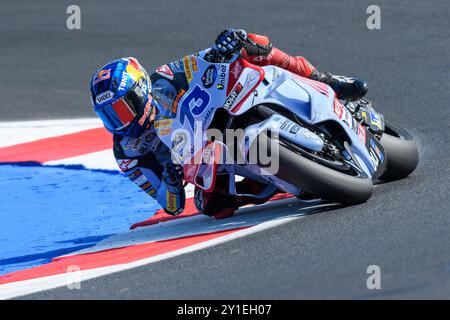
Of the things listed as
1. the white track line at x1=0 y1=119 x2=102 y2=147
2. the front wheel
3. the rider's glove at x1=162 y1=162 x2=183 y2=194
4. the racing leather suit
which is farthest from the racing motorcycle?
the white track line at x1=0 y1=119 x2=102 y2=147

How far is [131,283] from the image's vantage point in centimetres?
525

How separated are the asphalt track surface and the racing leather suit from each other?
101 cm

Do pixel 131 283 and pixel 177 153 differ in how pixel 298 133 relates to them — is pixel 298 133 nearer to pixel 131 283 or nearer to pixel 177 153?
pixel 177 153

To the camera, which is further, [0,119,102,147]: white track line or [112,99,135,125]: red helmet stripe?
[0,119,102,147]: white track line

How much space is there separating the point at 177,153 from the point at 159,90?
0.51 m

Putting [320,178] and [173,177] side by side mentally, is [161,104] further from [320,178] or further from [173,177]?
[320,178]

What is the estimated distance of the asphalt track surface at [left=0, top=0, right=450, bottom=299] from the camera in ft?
16.3

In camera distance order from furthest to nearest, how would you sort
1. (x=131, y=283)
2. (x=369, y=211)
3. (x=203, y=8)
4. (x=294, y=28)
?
1. (x=203, y=8)
2. (x=294, y=28)
3. (x=369, y=211)
4. (x=131, y=283)

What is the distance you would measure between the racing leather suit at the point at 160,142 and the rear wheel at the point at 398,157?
0.77 metres

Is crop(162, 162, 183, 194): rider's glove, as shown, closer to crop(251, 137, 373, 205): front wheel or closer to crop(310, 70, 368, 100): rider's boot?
crop(251, 137, 373, 205): front wheel

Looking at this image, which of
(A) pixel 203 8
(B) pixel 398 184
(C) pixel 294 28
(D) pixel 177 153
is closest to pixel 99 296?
(D) pixel 177 153

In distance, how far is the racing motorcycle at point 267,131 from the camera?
596cm

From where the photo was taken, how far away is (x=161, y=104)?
21.6 feet
